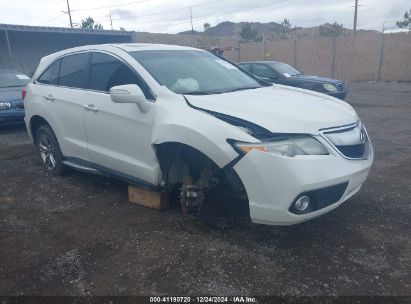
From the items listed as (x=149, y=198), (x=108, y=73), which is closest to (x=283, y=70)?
(x=108, y=73)

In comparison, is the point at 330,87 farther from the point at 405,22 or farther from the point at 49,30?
the point at 405,22

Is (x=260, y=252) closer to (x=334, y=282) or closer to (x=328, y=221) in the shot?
(x=334, y=282)

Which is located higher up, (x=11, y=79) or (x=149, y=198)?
(x=11, y=79)

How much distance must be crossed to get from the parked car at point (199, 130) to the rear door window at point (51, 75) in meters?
0.02

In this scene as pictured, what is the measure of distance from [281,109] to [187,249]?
144 centimetres

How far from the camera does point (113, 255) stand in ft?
10.3

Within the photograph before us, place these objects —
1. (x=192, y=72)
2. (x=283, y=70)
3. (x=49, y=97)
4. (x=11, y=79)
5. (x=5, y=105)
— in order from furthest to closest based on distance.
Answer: (x=283, y=70)
(x=11, y=79)
(x=5, y=105)
(x=49, y=97)
(x=192, y=72)

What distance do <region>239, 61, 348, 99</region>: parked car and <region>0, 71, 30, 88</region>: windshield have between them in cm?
641

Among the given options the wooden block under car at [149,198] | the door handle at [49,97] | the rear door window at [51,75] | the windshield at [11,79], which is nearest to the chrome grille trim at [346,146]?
the wooden block under car at [149,198]

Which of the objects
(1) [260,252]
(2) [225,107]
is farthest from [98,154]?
(1) [260,252]

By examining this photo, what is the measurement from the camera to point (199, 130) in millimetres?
3021

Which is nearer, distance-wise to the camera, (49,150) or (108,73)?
(108,73)

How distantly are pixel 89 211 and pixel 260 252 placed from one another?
198cm

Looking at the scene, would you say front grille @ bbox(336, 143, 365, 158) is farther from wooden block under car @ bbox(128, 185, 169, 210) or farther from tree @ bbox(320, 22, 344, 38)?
tree @ bbox(320, 22, 344, 38)
